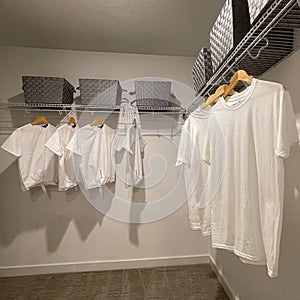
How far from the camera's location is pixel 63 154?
221 centimetres

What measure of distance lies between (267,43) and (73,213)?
2.30 metres

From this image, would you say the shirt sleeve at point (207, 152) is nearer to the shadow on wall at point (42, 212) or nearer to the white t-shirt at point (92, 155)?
the white t-shirt at point (92, 155)

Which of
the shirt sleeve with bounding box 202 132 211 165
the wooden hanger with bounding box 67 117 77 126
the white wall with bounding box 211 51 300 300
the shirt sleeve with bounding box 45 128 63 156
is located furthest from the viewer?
the wooden hanger with bounding box 67 117 77 126

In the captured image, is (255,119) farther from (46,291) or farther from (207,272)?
(46,291)

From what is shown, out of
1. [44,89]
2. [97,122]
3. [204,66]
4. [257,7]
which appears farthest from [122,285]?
[257,7]

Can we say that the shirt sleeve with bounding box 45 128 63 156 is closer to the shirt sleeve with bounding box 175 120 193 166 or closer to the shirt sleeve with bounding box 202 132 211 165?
the shirt sleeve with bounding box 175 120 193 166

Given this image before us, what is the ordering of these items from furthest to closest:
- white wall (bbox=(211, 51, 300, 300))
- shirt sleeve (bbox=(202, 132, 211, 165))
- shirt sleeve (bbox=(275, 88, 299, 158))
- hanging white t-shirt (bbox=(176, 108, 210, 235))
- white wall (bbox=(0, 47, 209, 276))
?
white wall (bbox=(0, 47, 209, 276)), hanging white t-shirt (bbox=(176, 108, 210, 235)), shirt sleeve (bbox=(202, 132, 211, 165)), white wall (bbox=(211, 51, 300, 300)), shirt sleeve (bbox=(275, 88, 299, 158))

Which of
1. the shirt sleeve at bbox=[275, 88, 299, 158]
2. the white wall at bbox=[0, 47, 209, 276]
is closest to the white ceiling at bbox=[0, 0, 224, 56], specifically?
the white wall at bbox=[0, 47, 209, 276]

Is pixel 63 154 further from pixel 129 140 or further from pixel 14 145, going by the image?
pixel 129 140

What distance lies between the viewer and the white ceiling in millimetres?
1813

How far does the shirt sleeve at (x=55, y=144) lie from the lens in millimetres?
2154

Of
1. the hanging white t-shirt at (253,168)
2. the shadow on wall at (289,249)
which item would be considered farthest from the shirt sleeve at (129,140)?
the shadow on wall at (289,249)

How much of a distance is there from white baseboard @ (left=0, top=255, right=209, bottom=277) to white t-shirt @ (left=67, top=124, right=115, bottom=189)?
923mm

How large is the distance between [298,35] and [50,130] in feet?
6.87
